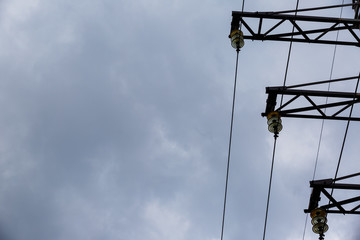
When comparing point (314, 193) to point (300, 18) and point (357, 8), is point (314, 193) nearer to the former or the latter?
point (300, 18)

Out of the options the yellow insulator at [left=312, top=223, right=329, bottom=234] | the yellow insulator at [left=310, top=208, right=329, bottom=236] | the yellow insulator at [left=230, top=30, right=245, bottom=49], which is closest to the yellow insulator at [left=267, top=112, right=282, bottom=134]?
the yellow insulator at [left=230, top=30, right=245, bottom=49]

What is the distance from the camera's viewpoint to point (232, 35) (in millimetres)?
13938

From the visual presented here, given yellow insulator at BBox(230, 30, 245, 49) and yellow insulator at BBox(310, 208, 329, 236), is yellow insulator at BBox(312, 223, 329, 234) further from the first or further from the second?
yellow insulator at BBox(230, 30, 245, 49)

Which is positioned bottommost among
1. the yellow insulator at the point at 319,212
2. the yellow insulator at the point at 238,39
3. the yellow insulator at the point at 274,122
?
the yellow insulator at the point at 319,212

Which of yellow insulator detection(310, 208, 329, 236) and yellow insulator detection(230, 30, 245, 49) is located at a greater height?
yellow insulator detection(230, 30, 245, 49)

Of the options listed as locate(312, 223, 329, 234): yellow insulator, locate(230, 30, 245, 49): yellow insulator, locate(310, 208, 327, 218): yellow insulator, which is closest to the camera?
locate(312, 223, 329, 234): yellow insulator

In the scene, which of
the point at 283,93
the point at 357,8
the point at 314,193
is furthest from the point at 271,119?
the point at 357,8

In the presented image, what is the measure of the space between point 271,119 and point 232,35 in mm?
2760

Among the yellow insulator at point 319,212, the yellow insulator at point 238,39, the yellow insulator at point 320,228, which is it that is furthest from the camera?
the yellow insulator at point 238,39

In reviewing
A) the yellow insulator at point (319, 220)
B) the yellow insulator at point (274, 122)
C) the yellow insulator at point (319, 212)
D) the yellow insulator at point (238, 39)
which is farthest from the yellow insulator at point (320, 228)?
the yellow insulator at point (238, 39)

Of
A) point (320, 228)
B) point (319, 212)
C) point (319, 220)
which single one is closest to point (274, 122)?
point (319, 212)

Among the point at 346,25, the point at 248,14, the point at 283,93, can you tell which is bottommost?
the point at 283,93

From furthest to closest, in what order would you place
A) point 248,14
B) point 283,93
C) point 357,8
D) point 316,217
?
point 357,8 → point 248,14 → point 283,93 → point 316,217

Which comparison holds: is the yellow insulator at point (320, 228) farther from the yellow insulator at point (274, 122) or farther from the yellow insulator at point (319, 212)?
the yellow insulator at point (274, 122)
